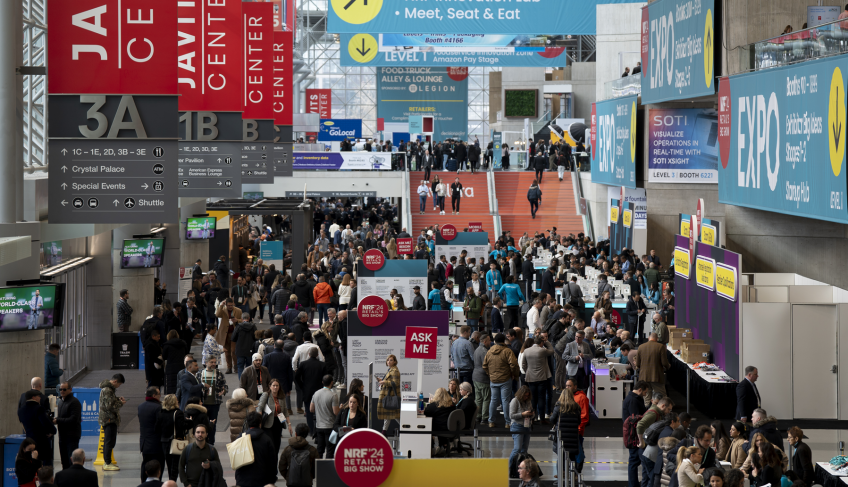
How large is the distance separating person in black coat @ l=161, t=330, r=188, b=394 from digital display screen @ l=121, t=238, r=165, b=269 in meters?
4.40

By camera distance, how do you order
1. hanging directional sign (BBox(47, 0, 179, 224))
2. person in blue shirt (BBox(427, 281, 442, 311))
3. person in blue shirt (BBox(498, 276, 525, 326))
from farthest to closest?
person in blue shirt (BBox(498, 276, 525, 326)), person in blue shirt (BBox(427, 281, 442, 311)), hanging directional sign (BBox(47, 0, 179, 224))

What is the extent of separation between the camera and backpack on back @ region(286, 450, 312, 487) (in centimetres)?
912

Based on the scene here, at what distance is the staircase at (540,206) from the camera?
115 feet

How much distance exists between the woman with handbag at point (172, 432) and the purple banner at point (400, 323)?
135 inches

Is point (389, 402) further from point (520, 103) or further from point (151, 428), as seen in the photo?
point (520, 103)

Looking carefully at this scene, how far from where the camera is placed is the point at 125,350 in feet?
57.4

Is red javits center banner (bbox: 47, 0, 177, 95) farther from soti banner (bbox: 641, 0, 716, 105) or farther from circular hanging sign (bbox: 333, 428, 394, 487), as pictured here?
soti banner (bbox: 641, 0, 716, 105)

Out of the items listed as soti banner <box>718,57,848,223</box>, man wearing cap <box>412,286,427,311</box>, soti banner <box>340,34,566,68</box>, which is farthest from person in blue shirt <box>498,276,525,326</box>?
soti banner <box>340,34,566,68</box>

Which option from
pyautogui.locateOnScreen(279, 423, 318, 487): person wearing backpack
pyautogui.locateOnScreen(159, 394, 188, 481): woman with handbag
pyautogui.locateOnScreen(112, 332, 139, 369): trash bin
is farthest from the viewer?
pyautogui.locateOnScreen(112, 332, 139, 369): trash bin

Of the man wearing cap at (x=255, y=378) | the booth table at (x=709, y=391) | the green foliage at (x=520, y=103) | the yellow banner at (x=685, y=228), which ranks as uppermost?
the green foliage at (x=520, y=103)

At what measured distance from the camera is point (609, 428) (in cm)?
1418

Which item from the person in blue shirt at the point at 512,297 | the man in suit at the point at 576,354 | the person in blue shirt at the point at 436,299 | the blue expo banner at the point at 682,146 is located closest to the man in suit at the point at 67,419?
the man in suit at the point at 576,354

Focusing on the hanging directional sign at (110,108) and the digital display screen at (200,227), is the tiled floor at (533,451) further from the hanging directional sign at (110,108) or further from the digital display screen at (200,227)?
the digital display screen at (200,227)

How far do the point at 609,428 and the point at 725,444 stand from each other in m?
4.05
